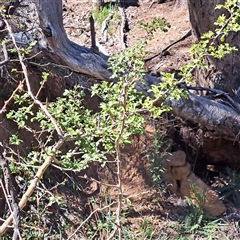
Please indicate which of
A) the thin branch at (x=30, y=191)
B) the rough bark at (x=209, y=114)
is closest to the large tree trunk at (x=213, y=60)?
the rough bark at (x=209, y=114)

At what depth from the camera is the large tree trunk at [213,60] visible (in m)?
4.23

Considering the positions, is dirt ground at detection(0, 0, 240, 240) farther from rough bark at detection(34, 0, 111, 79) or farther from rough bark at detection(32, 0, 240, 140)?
rough bark at detection(34, 0, 111, 79)

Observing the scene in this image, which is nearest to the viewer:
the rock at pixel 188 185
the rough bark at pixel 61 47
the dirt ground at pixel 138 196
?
the rough bark at pixel 61 47

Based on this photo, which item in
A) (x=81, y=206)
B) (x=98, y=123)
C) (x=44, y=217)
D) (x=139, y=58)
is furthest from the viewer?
(x=81, y=206)

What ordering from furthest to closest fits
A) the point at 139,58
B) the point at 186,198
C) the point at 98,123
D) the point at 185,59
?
the point at 185,59 → the point at 186,198 → the point at 139,58 → the point at 98,123

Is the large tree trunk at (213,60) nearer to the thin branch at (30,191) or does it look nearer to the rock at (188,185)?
the rock at (188,185)

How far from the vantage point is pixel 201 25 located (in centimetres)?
437

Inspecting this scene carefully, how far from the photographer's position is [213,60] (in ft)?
14.8

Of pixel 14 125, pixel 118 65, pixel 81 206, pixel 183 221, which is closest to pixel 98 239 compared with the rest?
pixel 81 206

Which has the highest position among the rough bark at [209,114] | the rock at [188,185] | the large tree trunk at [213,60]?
the large tree trunk at [213,60]

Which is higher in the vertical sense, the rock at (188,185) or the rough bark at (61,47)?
the rough bark at (61,47)

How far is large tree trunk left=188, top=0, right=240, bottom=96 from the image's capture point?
13.9 feet

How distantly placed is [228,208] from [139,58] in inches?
84.9

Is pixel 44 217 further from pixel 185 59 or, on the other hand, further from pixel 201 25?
pixel 185 59
